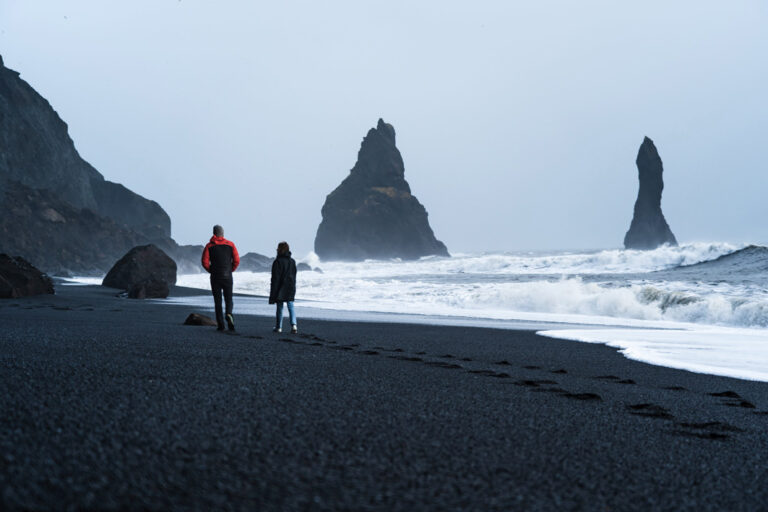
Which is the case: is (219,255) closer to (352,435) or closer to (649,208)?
(352,435)

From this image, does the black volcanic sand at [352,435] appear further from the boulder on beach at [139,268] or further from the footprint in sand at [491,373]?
the boulder on beach at [139,268]

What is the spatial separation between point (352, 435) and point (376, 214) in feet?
402

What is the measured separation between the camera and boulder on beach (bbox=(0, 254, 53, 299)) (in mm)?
15773

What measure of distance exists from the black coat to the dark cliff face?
44.0 m

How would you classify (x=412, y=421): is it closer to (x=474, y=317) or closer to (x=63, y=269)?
(x=474, y=317)

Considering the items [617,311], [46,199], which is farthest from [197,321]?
[46,199]

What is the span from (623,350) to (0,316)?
9951 millimetres

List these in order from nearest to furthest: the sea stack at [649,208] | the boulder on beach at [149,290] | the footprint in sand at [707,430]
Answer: the footprint in sand at [707,430] → the boulder on beach at [149,290] → the sea stack at [649,208]

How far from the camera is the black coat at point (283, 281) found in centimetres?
1064

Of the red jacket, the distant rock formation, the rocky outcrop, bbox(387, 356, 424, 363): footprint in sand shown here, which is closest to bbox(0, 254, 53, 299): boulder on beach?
the red jacket

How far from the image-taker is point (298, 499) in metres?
2.21

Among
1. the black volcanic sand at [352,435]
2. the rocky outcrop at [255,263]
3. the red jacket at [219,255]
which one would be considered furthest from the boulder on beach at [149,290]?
the rocky outcrop at [255,263]

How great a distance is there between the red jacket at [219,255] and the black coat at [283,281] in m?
0.77

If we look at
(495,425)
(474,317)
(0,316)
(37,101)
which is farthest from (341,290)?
(37,101)
